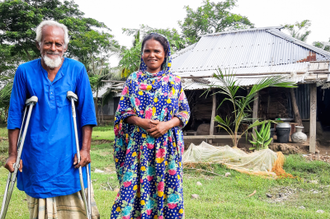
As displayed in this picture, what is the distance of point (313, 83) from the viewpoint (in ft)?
27.3

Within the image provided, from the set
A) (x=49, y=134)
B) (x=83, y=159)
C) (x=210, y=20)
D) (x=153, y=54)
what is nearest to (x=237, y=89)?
(x=153, y=54)

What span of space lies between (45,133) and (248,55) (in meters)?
10.1

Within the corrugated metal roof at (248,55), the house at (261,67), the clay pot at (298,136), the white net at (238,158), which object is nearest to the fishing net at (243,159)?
the white net at (238,158)

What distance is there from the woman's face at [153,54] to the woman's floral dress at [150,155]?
88 millimetres

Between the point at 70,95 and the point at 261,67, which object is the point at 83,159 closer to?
the point at 70,95

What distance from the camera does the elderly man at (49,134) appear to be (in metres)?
2.06

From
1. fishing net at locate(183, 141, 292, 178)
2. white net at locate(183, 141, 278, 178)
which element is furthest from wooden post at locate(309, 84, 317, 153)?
white net at locate(183, 141, 278, 178)

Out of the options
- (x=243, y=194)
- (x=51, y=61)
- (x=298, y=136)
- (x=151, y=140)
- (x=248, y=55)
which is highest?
(x=248, y=55)

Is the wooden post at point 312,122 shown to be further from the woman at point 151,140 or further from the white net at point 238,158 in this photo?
the woman at point 151,140

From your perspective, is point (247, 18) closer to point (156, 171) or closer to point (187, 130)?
point (187, 130)

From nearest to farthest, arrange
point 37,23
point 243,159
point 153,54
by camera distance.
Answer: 1. point 153,54
2. point 243,159
3. point 37,23

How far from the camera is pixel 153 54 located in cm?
235

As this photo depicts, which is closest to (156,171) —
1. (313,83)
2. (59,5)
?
(313,83)

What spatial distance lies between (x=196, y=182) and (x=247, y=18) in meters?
22.5
